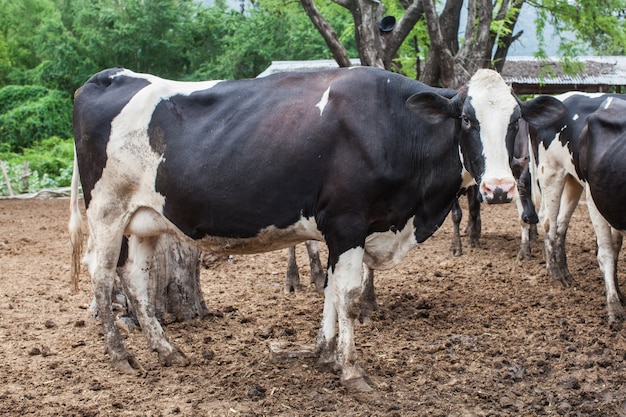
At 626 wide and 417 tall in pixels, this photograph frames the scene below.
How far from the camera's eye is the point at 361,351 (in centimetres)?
594

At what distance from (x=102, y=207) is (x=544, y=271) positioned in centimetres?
564

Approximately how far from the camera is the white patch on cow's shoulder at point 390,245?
5.41 metres

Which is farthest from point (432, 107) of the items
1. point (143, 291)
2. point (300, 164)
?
point (143, 291)

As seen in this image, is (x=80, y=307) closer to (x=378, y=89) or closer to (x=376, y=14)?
(x=378, y=89)

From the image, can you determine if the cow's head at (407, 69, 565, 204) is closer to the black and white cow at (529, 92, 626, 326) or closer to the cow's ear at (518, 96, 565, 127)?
the cow's ear at (518, 96, 565, 127)

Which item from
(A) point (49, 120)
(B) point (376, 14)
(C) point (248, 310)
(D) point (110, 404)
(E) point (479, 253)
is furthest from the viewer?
(A) point (49, 120)

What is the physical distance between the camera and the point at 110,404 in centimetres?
487

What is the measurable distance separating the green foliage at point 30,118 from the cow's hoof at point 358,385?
2679 centimetres

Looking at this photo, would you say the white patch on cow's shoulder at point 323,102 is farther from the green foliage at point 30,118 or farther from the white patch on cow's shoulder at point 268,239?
the green foliage at point 30,118

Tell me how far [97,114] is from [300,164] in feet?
5.88

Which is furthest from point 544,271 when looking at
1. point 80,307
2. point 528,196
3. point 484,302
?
point 80,307

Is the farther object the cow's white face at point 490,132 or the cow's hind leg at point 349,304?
the cow's hind leg at point 349,304

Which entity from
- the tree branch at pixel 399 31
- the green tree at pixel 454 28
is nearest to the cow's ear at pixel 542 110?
the green tree at pixel 454 28

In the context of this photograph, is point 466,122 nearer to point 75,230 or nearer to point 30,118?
point 75,230
